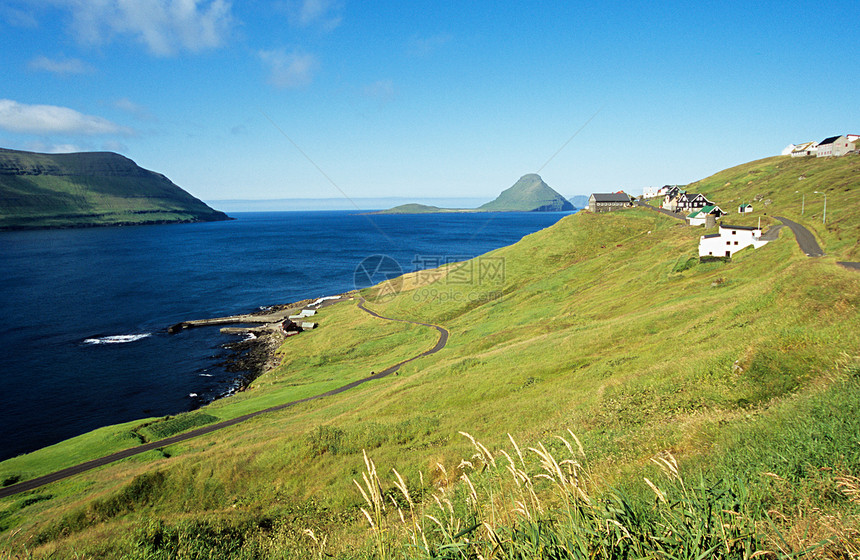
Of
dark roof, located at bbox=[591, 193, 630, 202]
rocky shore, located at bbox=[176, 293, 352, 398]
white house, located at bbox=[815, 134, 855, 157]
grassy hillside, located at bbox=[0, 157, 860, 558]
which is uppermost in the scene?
white house, located at bbox=[815, 134, 855, 157]

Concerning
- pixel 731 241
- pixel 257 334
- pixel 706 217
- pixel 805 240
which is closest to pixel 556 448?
pixel 805 240

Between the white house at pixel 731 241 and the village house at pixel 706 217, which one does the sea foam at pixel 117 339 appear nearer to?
the white house at pixel 731 241

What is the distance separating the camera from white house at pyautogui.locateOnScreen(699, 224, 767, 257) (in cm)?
5346

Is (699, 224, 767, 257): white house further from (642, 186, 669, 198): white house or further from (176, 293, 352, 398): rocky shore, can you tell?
(642, 186, 669, 198): white house

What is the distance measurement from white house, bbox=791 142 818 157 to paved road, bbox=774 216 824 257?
131215mm

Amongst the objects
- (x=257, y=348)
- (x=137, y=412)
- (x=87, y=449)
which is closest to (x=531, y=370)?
(x=87, y=449)

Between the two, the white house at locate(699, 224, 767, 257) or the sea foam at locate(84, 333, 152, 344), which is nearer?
the white house at locate(699, 224, 767, 257)

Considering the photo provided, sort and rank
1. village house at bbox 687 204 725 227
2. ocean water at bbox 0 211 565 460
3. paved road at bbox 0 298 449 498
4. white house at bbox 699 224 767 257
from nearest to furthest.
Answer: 1. paved road at bbox 0 298 449 498
2. ocean water at bbox 0 211 565 460
3. white house at bbox 699 224 767 257
4. village house at bbox 687 204 725 227

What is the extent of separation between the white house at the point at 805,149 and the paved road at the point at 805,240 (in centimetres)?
13121

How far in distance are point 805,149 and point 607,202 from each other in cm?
10507

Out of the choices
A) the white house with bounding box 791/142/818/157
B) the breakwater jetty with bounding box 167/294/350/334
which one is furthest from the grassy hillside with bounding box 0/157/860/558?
the white house with bounding box 791/142/818/157

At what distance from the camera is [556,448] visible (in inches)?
602

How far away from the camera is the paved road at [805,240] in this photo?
1657 inches

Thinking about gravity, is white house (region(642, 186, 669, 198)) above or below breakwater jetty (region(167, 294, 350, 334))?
above
